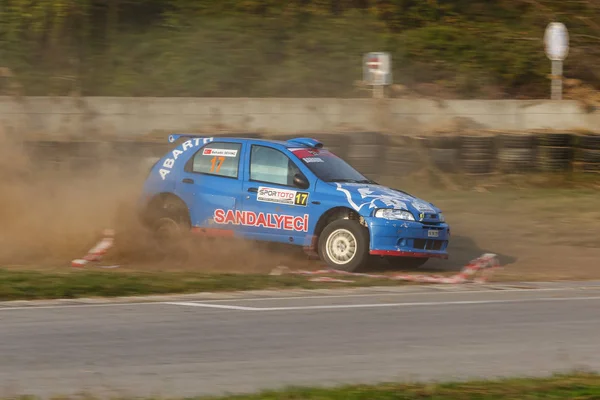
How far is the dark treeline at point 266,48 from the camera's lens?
26422 mm

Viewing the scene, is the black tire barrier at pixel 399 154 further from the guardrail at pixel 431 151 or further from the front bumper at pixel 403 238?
the front bumper at pixel 403 238

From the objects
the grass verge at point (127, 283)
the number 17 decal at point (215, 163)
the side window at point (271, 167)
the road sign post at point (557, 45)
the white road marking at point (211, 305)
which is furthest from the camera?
the road sign post at point (557, 45)

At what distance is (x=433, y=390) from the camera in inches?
239

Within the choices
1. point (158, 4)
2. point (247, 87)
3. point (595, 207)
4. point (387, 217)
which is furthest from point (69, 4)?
point (387, 217)

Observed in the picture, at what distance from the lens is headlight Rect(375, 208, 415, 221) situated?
12.3 meters

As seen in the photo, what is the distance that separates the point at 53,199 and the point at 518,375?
9.80 m

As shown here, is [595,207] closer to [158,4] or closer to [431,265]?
[431,265]

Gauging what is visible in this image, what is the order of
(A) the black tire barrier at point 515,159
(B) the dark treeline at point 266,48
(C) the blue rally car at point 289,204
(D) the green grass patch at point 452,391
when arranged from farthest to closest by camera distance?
A: (B) the dark treeline at point 266,48 → (A) the black tire barrier at point 515,159 → (C) the blue rally car at point 289,204 → (D) the green grass patch at point 452,391

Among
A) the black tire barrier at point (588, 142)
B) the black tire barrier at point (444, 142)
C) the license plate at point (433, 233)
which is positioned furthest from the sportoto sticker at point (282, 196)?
the black tire barrier at point (588, 142)

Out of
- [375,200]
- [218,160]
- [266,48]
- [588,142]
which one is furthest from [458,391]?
[266,48]

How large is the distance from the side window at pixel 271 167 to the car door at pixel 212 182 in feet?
0.60

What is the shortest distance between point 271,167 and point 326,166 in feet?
2.35

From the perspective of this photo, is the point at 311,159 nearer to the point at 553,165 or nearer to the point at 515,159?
the point at 515,159

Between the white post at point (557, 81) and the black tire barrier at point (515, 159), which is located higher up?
the white post at point (557, 81)
